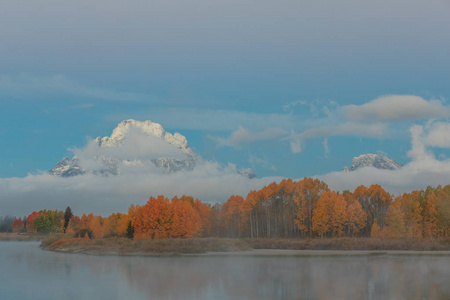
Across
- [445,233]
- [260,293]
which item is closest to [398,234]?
[445,233]

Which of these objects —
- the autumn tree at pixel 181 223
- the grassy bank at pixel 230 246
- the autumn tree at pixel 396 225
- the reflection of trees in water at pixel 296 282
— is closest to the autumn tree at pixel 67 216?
the autumn tree at pixel 181 223

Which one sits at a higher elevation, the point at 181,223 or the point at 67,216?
the point at 67,216

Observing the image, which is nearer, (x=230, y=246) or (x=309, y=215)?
(x=230, y=246)

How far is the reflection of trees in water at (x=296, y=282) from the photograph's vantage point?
27766 millimetres

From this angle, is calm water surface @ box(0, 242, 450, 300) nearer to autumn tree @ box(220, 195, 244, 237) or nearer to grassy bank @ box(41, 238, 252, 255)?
grassy bank @ box(41, 238, 252, 255)

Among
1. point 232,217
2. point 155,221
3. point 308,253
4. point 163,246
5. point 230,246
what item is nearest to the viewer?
point 308,253

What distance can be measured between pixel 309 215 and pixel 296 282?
7093 centimetres

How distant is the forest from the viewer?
94.0 meters

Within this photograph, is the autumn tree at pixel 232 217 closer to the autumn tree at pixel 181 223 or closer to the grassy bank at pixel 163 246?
the autumn tree at pixel 181 223

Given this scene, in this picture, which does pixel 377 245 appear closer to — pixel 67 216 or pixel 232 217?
pixel 232 217

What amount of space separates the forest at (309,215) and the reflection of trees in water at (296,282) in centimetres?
5074

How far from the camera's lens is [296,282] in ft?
110

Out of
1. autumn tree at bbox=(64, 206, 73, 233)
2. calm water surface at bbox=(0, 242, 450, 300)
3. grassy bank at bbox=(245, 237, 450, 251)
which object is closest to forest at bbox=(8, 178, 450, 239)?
grassy bank at bbox=(245, 237, 450, 251)

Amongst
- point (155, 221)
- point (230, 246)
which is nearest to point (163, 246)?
point (230, 246)
